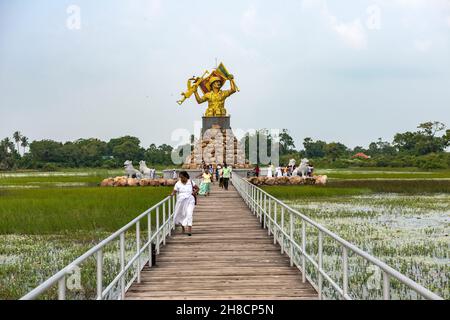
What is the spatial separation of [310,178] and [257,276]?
32.2 m

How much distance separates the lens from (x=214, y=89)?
166 feet

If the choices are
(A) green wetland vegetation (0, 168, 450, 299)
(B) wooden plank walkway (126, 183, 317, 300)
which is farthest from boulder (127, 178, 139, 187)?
(B) wooden plank walkway (126, 183, 317, 300)

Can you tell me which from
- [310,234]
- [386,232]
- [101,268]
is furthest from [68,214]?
[101,268]

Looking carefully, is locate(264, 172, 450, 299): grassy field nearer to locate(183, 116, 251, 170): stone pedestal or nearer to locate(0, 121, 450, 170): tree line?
locate(183, 116, 251, 170): stone pedestal

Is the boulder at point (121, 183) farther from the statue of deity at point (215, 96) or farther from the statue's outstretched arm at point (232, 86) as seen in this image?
the statue's outstretched arm at point (232, 86)

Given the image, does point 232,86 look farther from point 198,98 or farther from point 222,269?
point 222,269

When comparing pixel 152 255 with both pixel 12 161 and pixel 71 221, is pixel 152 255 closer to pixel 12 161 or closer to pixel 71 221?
pixel 71 221

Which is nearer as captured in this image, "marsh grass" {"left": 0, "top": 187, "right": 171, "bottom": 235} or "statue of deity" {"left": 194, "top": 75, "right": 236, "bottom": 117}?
"marsh grass" {"left": 0, "top": 187, "right": 171, "bottom": 235}

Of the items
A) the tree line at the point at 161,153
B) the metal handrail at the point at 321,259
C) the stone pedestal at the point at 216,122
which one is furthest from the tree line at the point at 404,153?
the metal handrail at the point at 321,259

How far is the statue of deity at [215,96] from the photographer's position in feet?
166

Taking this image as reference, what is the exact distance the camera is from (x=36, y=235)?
1727cm

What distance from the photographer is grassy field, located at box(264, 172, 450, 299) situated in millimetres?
10672

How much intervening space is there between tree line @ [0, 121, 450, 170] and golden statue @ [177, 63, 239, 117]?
26.2 m

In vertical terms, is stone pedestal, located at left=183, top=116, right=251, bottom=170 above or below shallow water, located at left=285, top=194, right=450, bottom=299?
above
